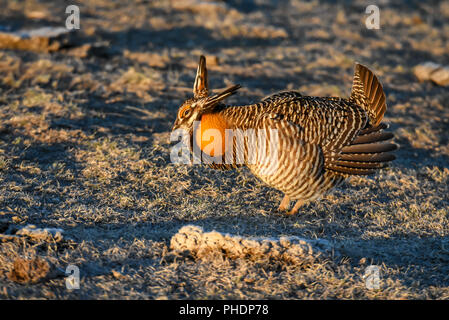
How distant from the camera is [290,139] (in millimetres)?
4184

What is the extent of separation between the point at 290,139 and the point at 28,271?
2158 millimetres

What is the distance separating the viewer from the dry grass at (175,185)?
3.62 m

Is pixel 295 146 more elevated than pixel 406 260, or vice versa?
pixel 295 146

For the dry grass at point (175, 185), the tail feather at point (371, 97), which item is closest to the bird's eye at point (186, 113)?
the dry grass at point (175, 185)

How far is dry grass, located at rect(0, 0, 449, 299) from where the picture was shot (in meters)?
3.62

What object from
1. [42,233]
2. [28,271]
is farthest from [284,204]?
[28,271]

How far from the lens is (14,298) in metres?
3.21

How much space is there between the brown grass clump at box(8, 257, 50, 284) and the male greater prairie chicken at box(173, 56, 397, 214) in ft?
5.48

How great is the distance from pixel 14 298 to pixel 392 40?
9826 millimetres

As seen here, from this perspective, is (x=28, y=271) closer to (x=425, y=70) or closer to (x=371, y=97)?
(x=371, y=97)

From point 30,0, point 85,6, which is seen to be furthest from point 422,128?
point 30,0

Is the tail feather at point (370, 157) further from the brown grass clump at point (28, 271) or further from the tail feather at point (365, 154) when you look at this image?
the brown grass clump at point (28, 271)

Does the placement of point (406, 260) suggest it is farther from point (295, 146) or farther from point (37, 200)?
point (37, 200)

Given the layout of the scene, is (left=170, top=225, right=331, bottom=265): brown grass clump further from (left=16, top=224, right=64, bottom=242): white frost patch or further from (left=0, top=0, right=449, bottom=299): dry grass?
(left=16, top=224, right=64, bottom=242): white frost patch
